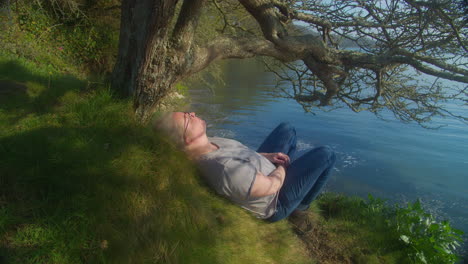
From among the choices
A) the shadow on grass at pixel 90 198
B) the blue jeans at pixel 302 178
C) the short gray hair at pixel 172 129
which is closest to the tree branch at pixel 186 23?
the short gray hair at pixel 172 129

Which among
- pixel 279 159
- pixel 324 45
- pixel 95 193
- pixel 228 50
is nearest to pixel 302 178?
Result: pixel 279 159

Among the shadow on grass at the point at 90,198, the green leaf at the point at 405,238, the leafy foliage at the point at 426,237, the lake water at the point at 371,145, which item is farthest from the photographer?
the lake water at the point at 371,145

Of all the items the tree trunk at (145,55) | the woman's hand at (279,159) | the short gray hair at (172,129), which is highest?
the tree trunk at (145,55)

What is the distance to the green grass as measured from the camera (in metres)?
1.72

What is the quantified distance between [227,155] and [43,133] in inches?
65.2

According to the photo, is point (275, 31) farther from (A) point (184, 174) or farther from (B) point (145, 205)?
(B) point (145, 205)

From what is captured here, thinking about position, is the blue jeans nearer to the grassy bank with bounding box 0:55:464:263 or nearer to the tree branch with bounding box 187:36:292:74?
the grassy bank with bounding box 0:55:464:263

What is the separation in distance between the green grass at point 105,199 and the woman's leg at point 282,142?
92 centimetres

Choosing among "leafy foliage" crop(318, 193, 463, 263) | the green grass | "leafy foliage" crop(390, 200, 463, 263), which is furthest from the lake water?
the green grass

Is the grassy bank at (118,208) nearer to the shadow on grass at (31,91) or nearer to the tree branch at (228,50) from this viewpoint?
the shadow on grass at (31,91)

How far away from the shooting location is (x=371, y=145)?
13.1m

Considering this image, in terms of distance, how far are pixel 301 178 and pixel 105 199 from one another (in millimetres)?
1750

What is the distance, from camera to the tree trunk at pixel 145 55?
259 centimetres

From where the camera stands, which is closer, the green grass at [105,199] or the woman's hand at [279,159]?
the green grass at [105,199]
